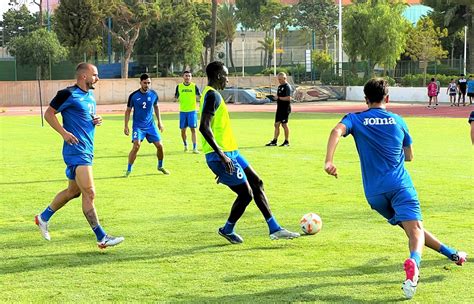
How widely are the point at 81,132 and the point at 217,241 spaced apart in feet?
6.34

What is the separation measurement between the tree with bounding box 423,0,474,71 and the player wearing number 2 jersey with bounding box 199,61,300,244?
55568 millimetres

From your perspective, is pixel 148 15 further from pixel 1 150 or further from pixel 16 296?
pixel 16 296

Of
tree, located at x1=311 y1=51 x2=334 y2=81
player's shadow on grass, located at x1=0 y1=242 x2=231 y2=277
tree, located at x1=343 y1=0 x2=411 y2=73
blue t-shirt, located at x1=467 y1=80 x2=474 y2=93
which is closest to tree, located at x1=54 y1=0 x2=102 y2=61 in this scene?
tree, located at x1=311 y1=51 x2=334 y2=81

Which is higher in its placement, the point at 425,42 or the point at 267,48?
the point at 267,48

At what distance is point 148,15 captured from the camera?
69.1m

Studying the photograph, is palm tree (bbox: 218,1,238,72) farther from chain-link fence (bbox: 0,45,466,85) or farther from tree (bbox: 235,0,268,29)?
chain-link fence (bbox: 0,45,466,85)

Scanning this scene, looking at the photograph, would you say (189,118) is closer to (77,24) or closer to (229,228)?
(229,228)

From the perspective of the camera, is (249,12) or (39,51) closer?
(39,51)

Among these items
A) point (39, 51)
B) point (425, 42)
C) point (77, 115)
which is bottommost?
point (77, 115)

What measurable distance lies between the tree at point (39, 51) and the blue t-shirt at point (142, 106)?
4640 cm

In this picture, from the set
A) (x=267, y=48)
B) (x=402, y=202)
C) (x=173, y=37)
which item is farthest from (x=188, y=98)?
(x=267, y=48)

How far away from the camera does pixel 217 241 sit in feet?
29.6

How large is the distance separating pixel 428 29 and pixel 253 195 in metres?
59.2

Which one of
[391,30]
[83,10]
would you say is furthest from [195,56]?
[391,30]
